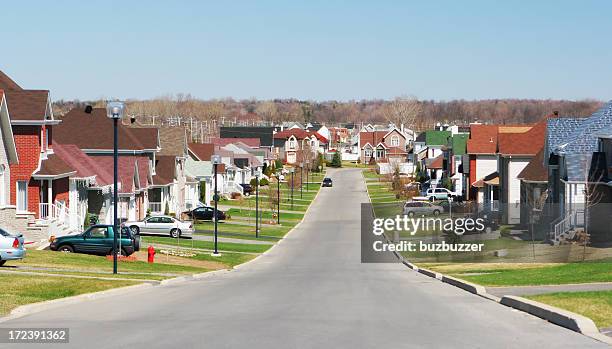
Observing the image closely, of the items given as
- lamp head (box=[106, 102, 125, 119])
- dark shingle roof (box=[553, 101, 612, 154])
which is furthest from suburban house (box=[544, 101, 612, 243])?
lamp head (box=[106, 102, 125, 119])

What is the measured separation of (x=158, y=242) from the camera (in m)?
56.3

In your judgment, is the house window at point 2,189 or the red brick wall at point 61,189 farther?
the red brick wall at point 61,189

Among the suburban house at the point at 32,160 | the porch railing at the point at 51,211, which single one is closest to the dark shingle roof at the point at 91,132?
the porch railing at the point at 51,211

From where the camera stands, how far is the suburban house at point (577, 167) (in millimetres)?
48562

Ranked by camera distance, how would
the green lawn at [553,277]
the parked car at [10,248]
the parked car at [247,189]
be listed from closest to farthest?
the green lawn at [553,277] < the parked car at [10,248] < the parked car at [247,189]

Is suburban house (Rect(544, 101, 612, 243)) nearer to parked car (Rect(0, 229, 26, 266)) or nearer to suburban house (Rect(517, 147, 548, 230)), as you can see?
suburban house (Rect(517, 147, 548, 230))

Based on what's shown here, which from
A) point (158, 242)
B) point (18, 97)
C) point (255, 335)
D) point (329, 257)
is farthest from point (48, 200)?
point (255, 335)

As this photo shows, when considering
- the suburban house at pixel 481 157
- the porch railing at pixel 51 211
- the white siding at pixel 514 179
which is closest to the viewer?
the porch railing at pixel 51 211

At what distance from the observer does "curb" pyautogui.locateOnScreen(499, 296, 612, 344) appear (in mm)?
15492

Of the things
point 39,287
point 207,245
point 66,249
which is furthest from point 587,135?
point 39,287

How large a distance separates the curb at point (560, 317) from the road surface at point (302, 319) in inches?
8.6

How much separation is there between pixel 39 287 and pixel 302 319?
9.21 m

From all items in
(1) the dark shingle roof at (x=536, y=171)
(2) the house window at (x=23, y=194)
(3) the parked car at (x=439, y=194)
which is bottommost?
(3) the parked car at (x=439, y=194)

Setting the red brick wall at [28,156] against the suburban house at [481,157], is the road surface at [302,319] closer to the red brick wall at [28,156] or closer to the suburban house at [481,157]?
the red brick wall at [28,156]
